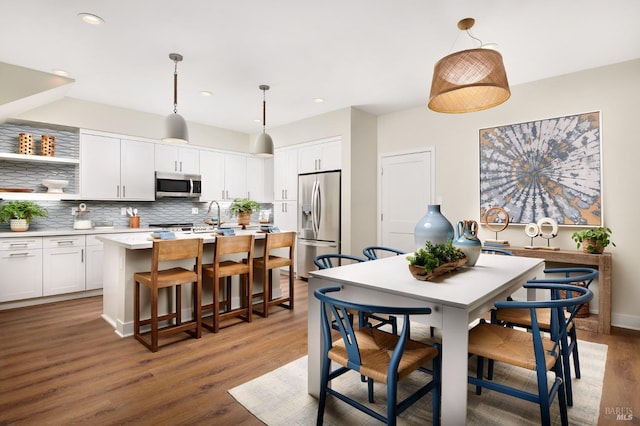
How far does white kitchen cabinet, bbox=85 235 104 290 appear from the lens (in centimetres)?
454

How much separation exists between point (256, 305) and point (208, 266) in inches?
33.1

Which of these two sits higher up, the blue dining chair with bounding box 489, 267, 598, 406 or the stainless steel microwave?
the stainless steel microwave

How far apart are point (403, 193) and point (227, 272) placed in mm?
2862

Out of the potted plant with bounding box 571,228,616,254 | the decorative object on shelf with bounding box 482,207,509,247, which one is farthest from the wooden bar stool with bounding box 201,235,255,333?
the potted plant with bounding box 571,228,616,254

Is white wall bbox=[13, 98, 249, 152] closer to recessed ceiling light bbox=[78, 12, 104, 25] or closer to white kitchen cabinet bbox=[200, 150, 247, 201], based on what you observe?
white kitchen cabinet bbox=[200, 150, 247, 201]

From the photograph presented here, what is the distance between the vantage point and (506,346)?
1.78 m

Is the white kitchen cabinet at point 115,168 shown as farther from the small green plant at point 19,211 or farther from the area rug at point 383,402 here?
the area rug at point 383,402

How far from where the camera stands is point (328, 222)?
5219mm

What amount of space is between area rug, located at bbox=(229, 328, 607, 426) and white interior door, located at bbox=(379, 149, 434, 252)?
8.70 feet

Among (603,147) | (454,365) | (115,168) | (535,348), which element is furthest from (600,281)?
(115,168)

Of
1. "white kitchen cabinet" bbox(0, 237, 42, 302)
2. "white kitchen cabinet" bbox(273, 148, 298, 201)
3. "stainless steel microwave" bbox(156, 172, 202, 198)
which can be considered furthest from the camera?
"white kitchen cabinet" bbox(273, 148, 298, 201)

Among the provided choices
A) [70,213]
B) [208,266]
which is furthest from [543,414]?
[70,213]

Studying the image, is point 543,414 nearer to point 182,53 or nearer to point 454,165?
point 454,165

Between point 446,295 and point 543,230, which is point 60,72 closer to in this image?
point 446,295
